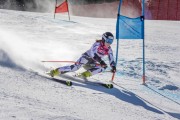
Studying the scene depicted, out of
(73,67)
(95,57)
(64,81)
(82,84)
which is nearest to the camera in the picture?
(64,81)

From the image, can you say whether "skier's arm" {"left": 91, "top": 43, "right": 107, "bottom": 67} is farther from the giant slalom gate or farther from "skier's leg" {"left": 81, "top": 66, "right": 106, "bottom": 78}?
the giant slalom gate

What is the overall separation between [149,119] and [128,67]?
4.27 metres

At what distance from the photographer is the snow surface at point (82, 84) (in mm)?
4926

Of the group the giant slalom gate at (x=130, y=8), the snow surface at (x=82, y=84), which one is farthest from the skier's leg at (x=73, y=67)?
the giant slalom gate at (x=130, y=8)

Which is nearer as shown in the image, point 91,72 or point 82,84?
point 82,84

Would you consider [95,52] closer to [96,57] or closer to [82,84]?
[96,57]

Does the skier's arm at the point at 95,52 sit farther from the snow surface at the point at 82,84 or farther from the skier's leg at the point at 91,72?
the snow surface at the point at 82,84

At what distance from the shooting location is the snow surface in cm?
493

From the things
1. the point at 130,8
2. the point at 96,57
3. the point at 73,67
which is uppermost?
the point at 130,8

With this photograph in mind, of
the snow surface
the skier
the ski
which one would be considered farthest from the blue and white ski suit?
the ski

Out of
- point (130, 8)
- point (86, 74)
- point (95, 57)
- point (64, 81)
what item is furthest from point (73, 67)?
point (130, 8)

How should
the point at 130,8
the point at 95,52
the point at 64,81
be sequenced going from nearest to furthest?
the point at 64,81 < the point at 95,52 < the point at 130,8

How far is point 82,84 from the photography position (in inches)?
281

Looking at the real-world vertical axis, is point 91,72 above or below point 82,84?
above
